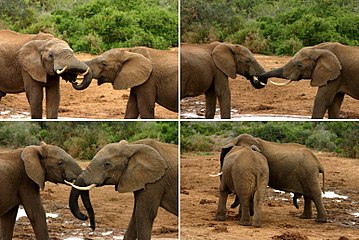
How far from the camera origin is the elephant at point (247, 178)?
295 inches

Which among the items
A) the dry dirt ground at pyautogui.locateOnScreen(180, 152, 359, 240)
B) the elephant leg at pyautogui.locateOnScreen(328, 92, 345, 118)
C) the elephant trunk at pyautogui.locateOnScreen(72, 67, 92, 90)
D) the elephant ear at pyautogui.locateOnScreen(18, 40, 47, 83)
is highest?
the elephant ear at pyautogui.locateOnScreen(18, 40, 47, 83)

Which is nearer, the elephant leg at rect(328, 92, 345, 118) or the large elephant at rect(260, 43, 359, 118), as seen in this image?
the large elephant at rect(260, 43, 359, 118)

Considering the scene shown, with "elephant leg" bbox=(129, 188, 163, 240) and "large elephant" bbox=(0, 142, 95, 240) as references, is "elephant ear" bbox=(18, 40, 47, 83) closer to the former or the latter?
"large elephant" bbox=(0, 142, 95, 240)

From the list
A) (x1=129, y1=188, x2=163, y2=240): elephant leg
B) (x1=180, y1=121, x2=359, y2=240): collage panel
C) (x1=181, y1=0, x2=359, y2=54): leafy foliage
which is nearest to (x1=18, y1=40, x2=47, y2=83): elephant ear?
(x1=129, y1=188, x2=163, y2=240): elephant leg

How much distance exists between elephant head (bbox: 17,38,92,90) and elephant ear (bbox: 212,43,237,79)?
1.13 m

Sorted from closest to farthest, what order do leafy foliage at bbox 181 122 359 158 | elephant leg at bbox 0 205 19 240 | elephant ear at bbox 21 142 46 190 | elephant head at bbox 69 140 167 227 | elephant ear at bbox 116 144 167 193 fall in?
elephant head at bbox 69 140 167 227 → elephant ear at bbox 116 144 167 193 → elephant ear at bbox 21 142 46 190 → elephant leg at bbox 0 205 19 240 → leafy foliage at bbox 181 122 359 158

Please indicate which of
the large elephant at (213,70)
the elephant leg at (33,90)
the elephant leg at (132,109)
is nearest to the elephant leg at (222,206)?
the large elephant at (213,70)

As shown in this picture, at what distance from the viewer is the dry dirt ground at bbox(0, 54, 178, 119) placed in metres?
11.5

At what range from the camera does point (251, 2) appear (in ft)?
49.1

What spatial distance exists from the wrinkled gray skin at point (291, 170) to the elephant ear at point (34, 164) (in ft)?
5.72

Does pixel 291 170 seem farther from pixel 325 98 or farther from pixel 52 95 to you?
pixel 52 95

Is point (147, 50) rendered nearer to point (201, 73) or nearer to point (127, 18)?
point (201, 73)

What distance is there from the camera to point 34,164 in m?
6.77

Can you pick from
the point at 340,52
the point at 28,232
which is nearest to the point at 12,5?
the point at 28,232
